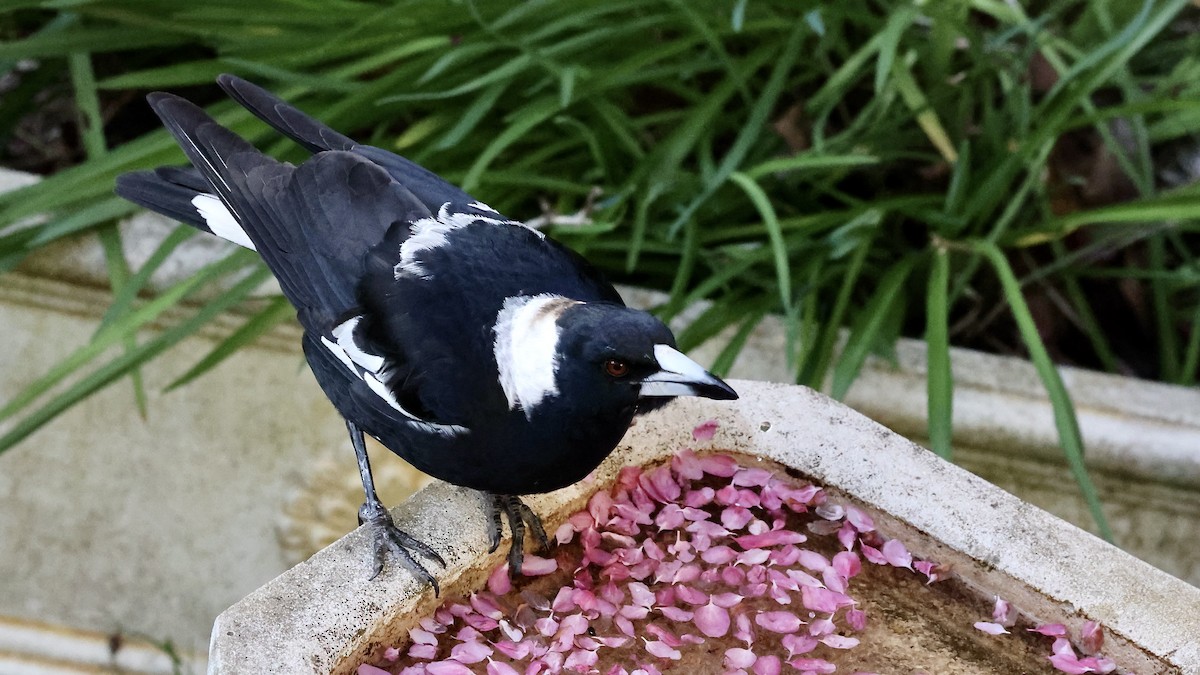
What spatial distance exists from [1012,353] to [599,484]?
0.83m

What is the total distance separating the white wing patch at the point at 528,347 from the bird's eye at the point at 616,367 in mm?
33

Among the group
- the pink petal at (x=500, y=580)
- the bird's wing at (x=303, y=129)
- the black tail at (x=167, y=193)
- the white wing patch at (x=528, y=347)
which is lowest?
the pink petal at (x=500, y=580)

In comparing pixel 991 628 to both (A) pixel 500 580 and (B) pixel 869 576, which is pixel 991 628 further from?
(A) pixel 500 580

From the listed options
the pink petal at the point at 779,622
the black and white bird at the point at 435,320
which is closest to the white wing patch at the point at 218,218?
the black and white bird at the point at 435,320

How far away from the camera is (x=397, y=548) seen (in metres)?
0.71

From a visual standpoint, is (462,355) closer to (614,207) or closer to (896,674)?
(896,674)

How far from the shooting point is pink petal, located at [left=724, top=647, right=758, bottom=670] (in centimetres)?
70

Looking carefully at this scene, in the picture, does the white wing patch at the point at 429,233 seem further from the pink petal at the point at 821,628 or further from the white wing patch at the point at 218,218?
the pink petal at the point at 821,628

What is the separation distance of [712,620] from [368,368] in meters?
0.28

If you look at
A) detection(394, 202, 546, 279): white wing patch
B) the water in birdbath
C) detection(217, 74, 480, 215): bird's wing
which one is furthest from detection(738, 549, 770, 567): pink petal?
detection(217, 74, 480, 215): bird's wing

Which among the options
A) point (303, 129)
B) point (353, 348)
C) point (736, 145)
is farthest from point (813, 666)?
point (736, 145)

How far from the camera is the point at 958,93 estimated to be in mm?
1381

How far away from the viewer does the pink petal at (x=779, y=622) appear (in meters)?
0.73

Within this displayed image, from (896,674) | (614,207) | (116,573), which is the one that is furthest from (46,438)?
(896,674)
